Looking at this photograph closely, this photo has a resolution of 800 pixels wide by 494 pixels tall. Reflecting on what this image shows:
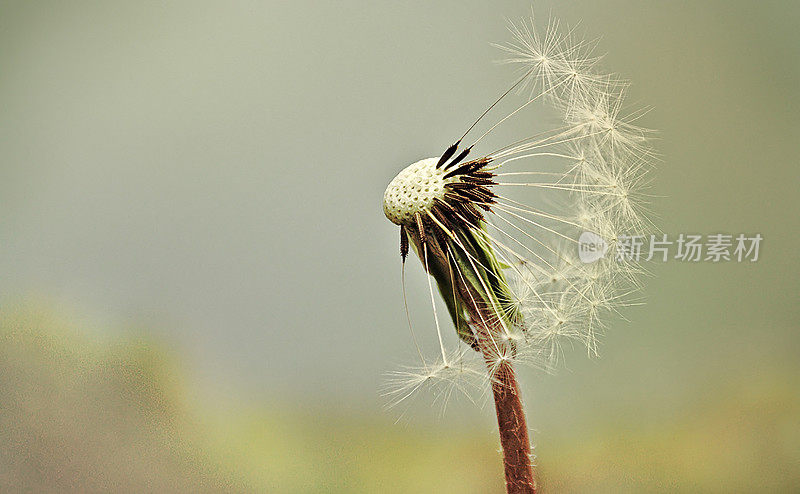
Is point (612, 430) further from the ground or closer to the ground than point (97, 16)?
closer to the ground

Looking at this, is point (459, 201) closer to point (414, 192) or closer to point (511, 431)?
point (414, 192)

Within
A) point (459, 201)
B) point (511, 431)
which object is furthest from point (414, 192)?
point (511, 431)

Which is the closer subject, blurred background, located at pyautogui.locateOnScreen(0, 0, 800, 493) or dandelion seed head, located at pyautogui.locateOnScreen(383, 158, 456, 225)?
dandelion seed head, located at pyautogui.locateOnScreen(383, 158, 456, 225)

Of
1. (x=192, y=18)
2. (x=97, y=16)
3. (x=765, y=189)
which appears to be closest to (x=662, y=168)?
(x=765, y=189)

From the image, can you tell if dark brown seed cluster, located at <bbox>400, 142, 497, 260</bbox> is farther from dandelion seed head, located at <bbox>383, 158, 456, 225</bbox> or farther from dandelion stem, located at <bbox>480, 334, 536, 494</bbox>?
dandelion stem, located at <bbox>480, 334, 536, 494</bbox>

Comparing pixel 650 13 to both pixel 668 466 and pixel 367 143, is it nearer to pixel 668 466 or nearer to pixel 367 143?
pixel 367 143

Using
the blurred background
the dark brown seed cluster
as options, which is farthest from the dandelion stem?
the blurred background
